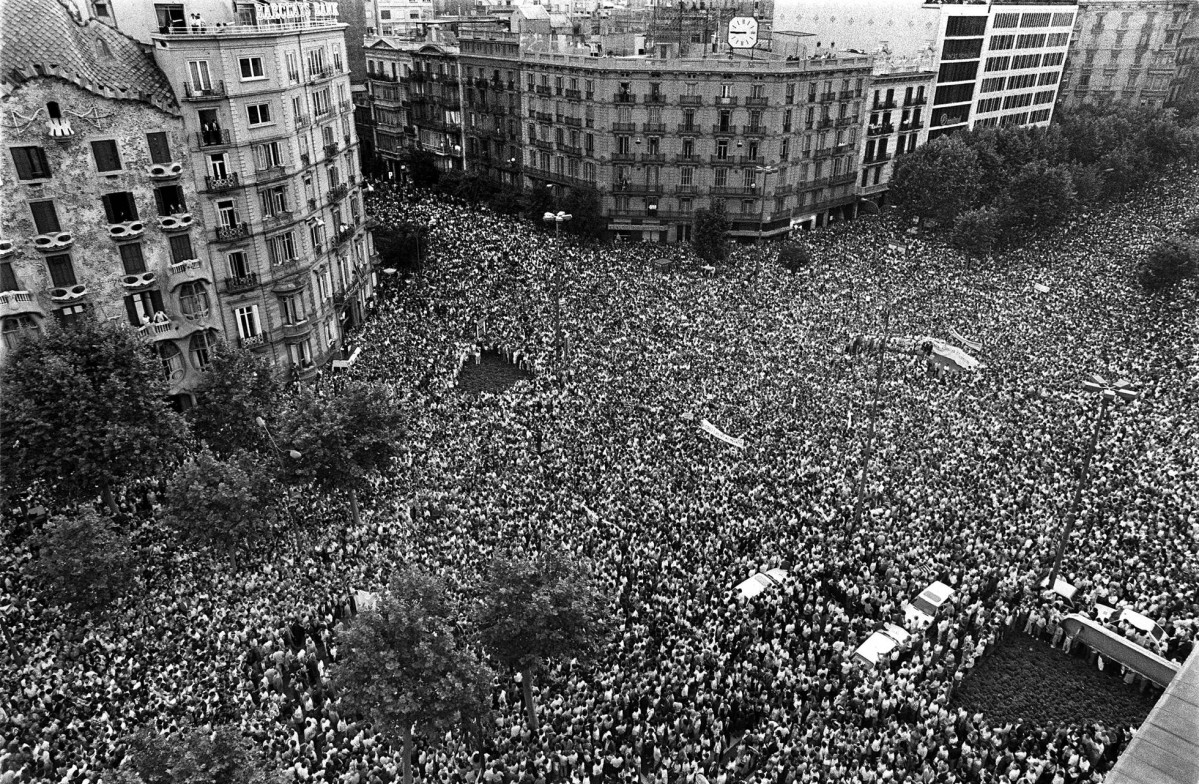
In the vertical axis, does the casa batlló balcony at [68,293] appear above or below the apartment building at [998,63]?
below

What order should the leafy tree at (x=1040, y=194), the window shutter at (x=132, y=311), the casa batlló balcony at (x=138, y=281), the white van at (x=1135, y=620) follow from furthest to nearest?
the leafy tree at (x=1040, y=194) → the window shutter at (x=132, y=311) → the casa batlló balcony at (x=138, y=281) → the white van at (x=1135, y=620)

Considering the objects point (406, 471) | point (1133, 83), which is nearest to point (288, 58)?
point (406, 471)

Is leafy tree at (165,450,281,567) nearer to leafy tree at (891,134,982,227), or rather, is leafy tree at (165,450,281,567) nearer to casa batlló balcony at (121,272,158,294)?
casa batlló balcony at (121,272,158,294)

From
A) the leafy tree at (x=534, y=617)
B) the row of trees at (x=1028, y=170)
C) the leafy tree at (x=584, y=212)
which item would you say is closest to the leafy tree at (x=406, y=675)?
the leafy tree at (x=534, y=617)

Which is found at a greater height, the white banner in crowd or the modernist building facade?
the modernist building facade

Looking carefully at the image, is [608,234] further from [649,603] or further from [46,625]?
[46,625]

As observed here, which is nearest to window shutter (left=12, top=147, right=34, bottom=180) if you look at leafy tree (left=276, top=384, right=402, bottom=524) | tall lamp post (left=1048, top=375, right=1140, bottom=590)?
leafy tree (left=276, top=384, right=402, bottom=524)

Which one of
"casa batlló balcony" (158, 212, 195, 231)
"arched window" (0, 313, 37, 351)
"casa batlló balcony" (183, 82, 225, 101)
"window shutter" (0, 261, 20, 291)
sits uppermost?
"casa batlló balcony" (183, 82, 225, 101)

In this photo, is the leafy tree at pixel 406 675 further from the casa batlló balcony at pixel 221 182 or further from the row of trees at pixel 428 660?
the casa batlló balcony at pixel 221 182
